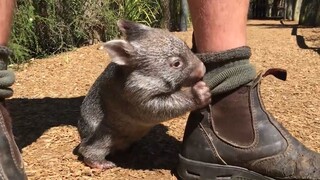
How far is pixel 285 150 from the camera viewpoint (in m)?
1.85

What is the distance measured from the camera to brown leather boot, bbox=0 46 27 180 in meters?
1.70

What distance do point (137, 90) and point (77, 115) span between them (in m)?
0.98

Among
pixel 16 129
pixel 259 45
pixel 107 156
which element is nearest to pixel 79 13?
pixel 259 45

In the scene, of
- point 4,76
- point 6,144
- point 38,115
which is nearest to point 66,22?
point 38,115

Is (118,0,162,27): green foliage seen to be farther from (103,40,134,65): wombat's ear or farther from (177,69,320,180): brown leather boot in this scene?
(177,69,320,180): brown leather boot

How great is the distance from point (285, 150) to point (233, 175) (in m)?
0.22

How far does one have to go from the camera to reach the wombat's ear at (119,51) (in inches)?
75.1

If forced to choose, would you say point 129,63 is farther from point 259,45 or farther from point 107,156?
point 259,45

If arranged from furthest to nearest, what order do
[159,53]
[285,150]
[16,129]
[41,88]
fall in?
[41,88]
[16,129]
[159,53]
[285,150]

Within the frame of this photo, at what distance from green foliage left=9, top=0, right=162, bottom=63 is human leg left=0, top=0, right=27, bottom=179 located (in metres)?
3.10

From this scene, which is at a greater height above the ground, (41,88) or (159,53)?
(159,53)

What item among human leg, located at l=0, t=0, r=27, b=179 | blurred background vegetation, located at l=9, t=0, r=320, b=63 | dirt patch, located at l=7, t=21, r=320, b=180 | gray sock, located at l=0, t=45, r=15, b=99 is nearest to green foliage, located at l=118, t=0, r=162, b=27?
blurred background vegetation, located at l=9, t=0, r=320, b=63

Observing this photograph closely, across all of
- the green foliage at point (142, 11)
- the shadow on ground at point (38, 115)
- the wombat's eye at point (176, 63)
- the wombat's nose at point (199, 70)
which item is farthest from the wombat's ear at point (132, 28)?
the green foliage at point (142, 11)

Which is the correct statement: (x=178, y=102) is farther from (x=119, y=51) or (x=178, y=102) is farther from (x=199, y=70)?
(x=119, y=51)
